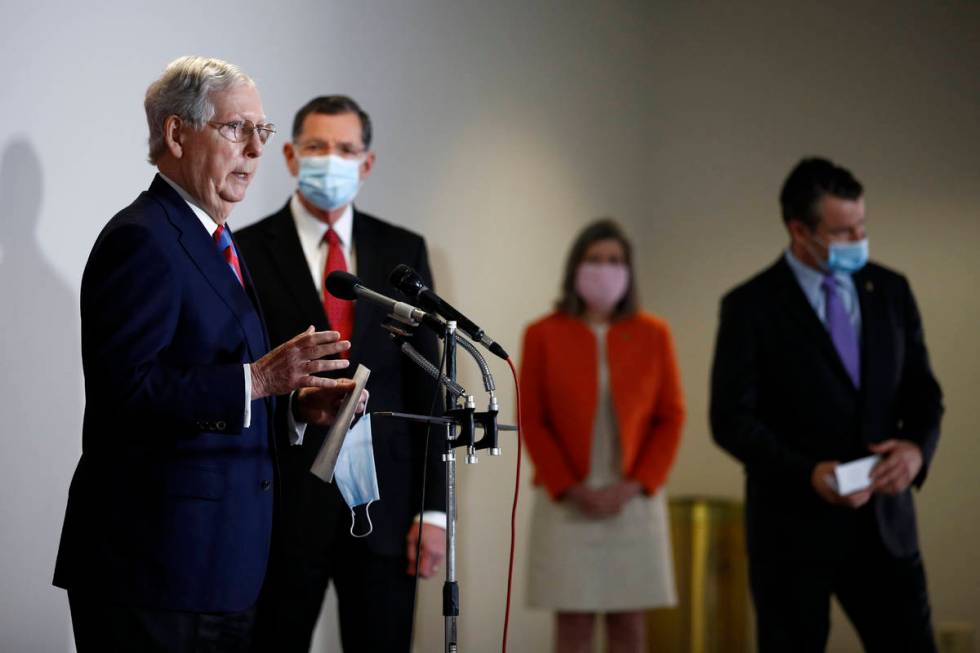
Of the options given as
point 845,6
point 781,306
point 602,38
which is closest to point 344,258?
point 781,306

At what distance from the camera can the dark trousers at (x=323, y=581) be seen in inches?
111

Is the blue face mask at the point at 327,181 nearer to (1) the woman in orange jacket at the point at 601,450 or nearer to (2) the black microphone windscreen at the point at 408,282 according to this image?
(2) the black microphone windscreen at the point at 408,282

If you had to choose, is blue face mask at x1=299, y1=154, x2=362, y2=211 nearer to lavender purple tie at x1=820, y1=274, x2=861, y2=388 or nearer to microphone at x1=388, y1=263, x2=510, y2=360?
microphone at x1=388, y1=263, x2=510, y2=360

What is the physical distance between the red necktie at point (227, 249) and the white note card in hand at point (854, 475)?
1832 millimetres

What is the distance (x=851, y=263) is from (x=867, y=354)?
297 millimetres

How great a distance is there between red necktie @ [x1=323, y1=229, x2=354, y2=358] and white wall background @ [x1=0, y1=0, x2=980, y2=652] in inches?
25.8

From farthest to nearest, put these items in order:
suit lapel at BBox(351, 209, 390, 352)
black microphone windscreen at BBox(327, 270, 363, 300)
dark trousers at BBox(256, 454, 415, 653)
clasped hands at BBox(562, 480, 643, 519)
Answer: clasped hands at BBox(562, 480, 643, 519), suit lapel at BBox(351, 209, 390, 352), dark trousers at BBox(256, 454, 415, 653), black microphone windscreen at BBox(327, 270, 363, 300)

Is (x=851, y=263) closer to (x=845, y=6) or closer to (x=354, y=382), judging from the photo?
(x=354, y=382)

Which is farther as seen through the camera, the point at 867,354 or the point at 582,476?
the point at 582,476

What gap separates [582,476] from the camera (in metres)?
4.12

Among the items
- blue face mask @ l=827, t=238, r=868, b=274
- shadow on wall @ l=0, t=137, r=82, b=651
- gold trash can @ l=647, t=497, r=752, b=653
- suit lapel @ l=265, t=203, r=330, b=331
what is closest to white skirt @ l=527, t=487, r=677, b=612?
blue face mask @ l=827, t=238, r=868, b=274

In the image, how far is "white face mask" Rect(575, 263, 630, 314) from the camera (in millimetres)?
4234

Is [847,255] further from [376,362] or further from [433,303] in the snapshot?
[433,303]

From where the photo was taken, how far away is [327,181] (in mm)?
3053
